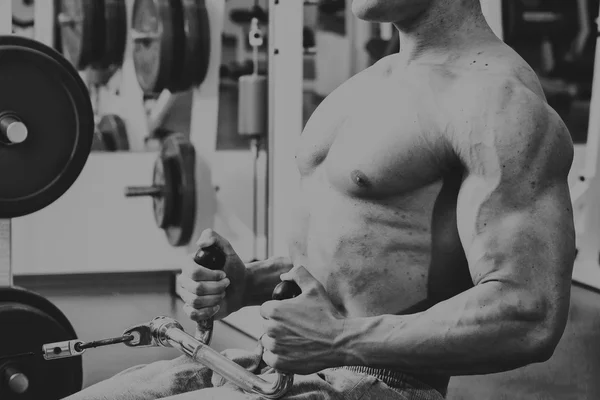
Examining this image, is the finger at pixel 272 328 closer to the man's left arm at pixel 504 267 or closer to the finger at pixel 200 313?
the man's left arm at pixel 504 267

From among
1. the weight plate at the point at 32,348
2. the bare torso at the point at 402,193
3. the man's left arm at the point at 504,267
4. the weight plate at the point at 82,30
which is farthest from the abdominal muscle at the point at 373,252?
the weight plate at the point at 82,30

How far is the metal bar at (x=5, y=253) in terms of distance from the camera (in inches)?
99.6

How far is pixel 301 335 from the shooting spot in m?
1.10

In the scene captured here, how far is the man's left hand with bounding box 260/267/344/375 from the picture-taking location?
1.09m

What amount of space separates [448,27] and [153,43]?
3.07 m

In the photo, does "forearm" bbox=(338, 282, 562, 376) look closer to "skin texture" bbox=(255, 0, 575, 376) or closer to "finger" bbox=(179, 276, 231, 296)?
"skin texture" bbox=(255, 0, 575, 376)

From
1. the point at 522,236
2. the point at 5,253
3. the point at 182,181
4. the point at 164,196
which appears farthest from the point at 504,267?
the point at 164,196

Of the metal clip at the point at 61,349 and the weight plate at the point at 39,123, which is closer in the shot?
the metal clip at the point at 61,349

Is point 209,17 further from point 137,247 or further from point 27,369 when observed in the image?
point 27,369

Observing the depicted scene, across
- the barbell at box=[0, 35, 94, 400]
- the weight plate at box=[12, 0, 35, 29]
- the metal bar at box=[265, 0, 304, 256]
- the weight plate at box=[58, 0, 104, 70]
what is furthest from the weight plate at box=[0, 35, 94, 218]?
the weight plate at box=[12, 0, 35, 29]

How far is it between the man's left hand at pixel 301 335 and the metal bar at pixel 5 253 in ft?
5.28

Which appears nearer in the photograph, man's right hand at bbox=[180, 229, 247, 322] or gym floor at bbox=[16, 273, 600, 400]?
man's right hand at bbox=[180, 229, 247, 322]

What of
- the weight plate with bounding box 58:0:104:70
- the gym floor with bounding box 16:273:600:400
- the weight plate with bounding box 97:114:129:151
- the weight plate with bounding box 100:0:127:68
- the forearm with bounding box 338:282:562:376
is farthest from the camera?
the weight plate with bounding box 97:114:129:151

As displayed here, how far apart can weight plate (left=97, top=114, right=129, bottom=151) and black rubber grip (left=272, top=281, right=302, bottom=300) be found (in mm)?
3516
